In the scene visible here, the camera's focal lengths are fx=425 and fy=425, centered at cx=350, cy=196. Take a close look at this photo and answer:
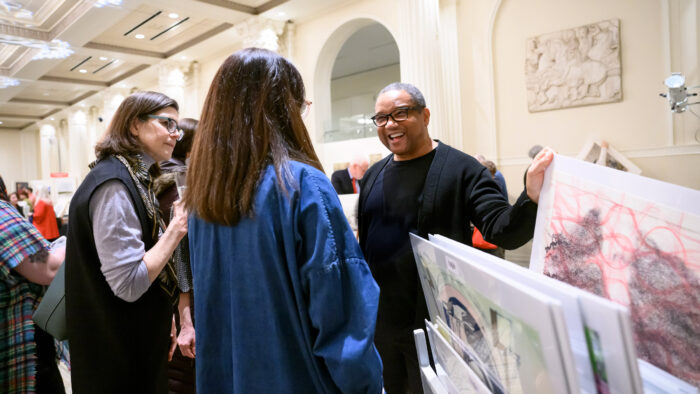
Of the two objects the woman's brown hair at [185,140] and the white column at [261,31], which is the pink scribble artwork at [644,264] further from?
the white column at [261,31]

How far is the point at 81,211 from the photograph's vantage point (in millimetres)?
1434

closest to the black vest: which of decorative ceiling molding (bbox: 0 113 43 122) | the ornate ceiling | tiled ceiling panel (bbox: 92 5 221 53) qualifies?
the ornate ceiling

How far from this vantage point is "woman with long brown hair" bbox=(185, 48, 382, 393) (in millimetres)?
888

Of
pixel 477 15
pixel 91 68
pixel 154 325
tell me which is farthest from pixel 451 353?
pixel 91 68

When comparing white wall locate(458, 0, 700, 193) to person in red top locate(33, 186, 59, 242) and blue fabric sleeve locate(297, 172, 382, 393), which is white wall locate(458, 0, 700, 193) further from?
person in red top locate(33, 186, 59, 242)

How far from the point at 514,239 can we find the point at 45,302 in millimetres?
1684

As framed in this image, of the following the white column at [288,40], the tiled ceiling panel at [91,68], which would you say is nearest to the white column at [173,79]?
the tiled ceiling panel at [91,68]

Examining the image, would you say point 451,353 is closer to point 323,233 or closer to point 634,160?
point 323,233

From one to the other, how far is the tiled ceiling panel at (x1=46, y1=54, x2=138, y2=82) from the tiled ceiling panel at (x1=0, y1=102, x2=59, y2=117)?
10.8 ft

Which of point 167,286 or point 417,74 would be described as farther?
point 417,74

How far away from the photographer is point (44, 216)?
23.8 feet

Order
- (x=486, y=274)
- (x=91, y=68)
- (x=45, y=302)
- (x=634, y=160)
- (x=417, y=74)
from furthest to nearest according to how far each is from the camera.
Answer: (x=91, y=68)
(x=417, y=74)
(x=634, y=160)
(x=45, y=302)
(x=486, y=274)

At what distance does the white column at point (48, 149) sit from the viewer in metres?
16.8

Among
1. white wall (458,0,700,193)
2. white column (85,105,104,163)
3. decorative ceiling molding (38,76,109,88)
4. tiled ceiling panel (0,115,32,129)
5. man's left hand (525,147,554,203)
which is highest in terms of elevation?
decorative ceiling molding (38,76,109,88)
